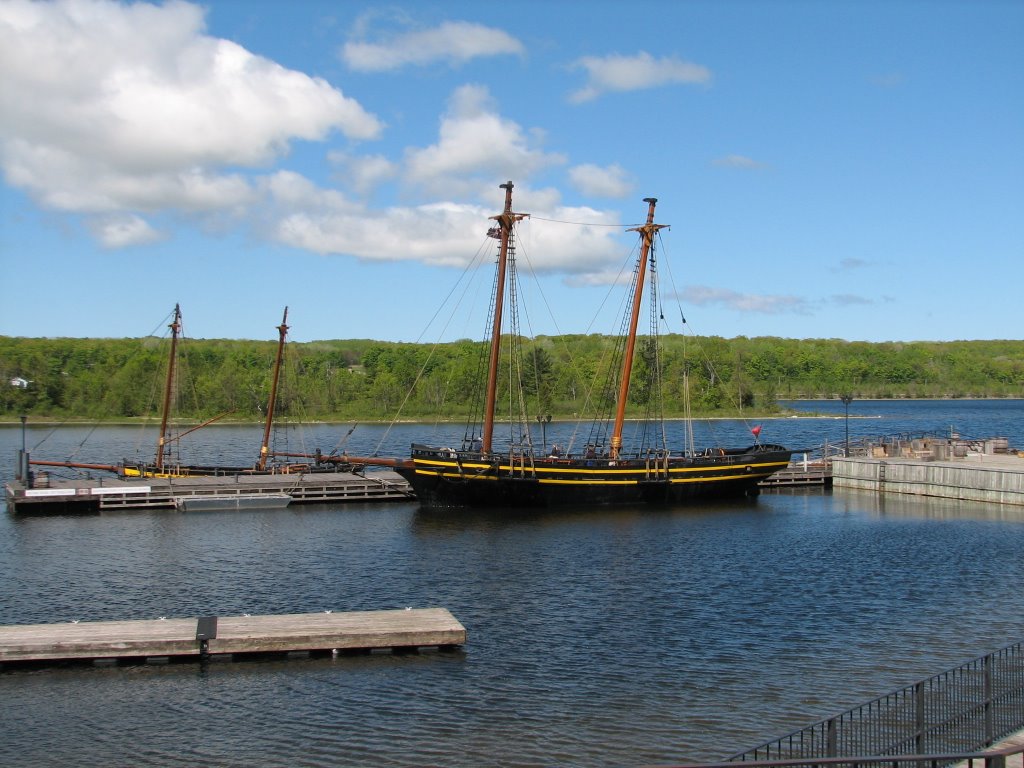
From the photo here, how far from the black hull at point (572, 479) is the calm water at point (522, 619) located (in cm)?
194

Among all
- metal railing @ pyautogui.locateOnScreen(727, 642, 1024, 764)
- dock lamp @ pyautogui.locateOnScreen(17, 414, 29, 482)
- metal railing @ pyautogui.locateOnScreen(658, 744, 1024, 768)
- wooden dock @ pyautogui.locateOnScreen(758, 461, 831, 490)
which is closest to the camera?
metal railing @ pyautogui.locateOnScreen(658, 744, 1024, 768)

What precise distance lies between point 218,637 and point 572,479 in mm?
31312

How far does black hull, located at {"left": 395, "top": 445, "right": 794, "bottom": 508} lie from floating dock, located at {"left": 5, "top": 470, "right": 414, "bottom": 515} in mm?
5613

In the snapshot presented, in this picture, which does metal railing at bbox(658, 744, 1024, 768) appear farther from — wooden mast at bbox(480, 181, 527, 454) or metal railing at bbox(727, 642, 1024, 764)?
wooden mast at bbox(480, 181, 527, 454)

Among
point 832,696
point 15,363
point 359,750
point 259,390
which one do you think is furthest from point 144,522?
point 15,363

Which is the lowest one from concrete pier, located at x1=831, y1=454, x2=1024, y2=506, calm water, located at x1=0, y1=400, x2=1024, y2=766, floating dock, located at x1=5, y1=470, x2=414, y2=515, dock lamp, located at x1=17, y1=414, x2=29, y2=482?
calm water, located at x1=0, y1=400, x2=1024, y2=766

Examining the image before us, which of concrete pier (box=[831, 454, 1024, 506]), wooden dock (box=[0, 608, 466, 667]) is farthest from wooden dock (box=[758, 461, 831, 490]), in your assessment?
wooden dock (box=[0, 608, 466, 667])

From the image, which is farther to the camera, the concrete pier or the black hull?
the black hull

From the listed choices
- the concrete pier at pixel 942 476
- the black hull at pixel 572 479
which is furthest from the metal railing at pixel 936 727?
the concrete pier at pixel 942 476

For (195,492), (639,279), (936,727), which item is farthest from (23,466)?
(936,727)

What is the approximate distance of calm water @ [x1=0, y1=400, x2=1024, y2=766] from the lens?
1986cm

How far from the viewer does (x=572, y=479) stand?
5403 cm

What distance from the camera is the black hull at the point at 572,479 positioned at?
174 ft

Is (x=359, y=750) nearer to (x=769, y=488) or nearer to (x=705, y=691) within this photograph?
(x=705, y=691)
